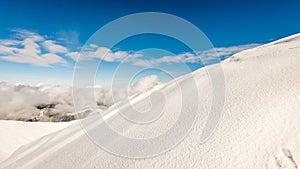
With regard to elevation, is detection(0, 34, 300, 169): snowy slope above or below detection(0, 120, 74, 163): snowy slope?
below

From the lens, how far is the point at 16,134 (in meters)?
14.0

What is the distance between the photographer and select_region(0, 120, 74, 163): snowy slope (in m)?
11.9

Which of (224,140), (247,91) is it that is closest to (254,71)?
(247,91)

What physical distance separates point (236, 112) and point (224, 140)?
74 centimetres

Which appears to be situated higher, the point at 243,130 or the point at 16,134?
the point at 16,134

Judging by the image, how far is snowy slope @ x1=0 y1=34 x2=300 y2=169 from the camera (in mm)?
3100

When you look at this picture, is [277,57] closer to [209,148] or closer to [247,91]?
[247,91]

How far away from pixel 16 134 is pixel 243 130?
15.2 meters

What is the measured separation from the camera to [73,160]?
487cm

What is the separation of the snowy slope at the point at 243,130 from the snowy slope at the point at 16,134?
323 inches

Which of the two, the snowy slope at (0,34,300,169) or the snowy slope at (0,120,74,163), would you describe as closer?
the snowy slope at (0,34,300,169)

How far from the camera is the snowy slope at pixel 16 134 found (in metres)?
11.9

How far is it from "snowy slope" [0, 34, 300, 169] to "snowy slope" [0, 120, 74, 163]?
323 inches

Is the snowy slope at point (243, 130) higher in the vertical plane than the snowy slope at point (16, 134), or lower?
lower
